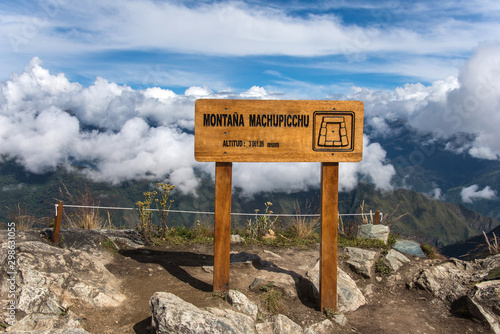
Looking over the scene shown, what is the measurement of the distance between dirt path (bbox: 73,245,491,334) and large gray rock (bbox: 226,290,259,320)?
203mm

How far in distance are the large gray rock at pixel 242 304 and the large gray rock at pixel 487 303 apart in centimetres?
361

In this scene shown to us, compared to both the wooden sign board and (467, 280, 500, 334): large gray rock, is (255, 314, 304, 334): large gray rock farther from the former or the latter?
(467, 280, 500, 334): large gray rock

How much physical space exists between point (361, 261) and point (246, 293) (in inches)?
124

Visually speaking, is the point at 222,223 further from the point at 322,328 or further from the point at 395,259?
the point at 395,259

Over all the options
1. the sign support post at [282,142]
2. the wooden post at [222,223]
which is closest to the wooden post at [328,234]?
the sign support post at [282,142]

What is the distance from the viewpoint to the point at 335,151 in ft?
18.0

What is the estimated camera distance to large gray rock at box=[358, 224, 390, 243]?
9.67 metres

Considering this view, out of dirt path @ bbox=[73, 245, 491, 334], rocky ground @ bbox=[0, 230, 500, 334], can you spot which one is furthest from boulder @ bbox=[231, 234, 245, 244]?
dirt path @ bbox=[73, 245, 491, 334]

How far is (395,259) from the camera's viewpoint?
784cm

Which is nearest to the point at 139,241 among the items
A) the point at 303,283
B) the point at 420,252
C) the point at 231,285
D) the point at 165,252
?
the point at 165,252

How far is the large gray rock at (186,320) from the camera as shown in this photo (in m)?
3.99

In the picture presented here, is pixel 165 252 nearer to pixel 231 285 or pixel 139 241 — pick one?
pixel 139 241

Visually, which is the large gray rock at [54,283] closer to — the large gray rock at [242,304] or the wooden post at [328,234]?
the large gray rock at [242,304]

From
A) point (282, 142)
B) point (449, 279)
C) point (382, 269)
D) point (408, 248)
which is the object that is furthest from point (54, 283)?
point (408, 248)
